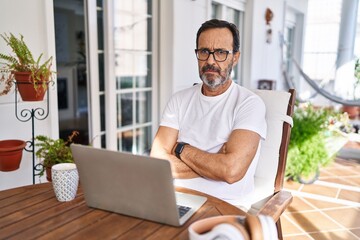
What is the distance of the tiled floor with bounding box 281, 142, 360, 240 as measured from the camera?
2178mm

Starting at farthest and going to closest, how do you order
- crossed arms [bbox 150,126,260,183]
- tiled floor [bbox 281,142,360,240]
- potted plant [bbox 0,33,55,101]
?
1. tiled floor [bbox 281,142,360,240]
2. potted plant [bbox 0,33,55,101]
3. crossed arms [bbox 150,126,260,183]

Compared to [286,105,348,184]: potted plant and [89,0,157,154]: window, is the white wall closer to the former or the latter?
[89,0,157,154]: window

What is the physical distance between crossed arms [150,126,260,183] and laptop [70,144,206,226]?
0.95 ft

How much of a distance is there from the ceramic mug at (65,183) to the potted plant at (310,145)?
7.47 feet

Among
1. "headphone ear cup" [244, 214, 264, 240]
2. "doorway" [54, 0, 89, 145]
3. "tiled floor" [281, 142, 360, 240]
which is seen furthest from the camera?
"doorway" [54, 0, 89, 145]

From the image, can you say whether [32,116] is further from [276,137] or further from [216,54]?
[276,137]

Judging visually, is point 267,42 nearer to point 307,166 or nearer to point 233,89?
point 307,166

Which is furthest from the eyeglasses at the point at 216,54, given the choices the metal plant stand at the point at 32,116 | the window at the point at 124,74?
the window at the point at 124,74

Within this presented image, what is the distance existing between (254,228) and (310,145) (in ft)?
8.34

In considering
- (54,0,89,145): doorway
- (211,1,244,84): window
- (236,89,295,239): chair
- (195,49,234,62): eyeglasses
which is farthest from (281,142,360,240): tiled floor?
(54,0,89,145): doorway

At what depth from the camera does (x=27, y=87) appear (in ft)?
5.16

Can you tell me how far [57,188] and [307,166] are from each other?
2442mm

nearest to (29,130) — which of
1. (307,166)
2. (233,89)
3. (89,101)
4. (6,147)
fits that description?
(6,147)

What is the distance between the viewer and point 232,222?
0.62 metres
